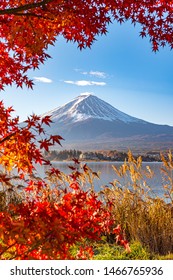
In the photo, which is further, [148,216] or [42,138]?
[148,216]

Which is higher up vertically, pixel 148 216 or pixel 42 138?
pixel 42 138

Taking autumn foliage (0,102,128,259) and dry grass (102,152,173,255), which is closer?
autumn foliage (0,102,128,259)

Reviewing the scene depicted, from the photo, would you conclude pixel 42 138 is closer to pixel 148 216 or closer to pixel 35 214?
pixel 35 214

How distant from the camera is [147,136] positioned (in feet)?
529

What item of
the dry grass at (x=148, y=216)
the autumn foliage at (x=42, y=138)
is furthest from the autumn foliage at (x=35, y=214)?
the dry grass at (x=148, y=216)

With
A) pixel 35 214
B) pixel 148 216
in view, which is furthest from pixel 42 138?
pixel 148 216

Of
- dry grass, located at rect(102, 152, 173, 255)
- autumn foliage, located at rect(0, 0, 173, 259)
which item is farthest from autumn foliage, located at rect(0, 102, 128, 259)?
dry grass, located at rect(102, 152, 173, 255)

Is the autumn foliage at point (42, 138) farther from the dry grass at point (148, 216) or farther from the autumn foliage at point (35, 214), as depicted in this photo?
the dry grass at point (148, 216)

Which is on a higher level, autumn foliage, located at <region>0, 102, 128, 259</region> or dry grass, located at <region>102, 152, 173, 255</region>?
autumn foliage, located at <region>0, 102, 128, 259</region>

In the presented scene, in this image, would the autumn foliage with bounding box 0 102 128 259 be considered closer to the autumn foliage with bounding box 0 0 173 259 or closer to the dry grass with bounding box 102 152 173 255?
the autumn foliage with bounding box 0 0 173 259

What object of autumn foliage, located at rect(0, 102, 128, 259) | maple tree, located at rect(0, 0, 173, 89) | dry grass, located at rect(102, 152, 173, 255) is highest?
maple tree, located at rect(0, 0, 173, 89)
